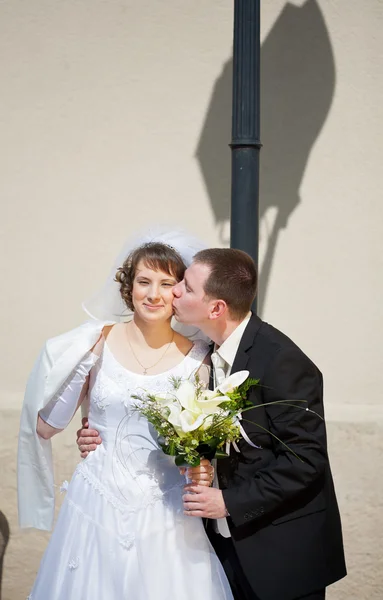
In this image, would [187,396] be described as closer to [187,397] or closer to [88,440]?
[187,397]

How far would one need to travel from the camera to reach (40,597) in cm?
366

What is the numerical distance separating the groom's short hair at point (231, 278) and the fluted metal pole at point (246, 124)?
0.90 feet

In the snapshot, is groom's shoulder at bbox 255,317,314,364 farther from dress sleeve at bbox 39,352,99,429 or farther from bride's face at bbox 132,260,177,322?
dress sleeve at bbox 39,352,99,429

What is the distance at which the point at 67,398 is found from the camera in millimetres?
3814

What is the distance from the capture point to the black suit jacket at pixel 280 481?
3408 millimetres

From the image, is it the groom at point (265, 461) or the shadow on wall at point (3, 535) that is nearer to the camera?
the groom at point (265, 461)

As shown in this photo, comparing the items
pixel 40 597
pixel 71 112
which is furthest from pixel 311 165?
pixel 40 597

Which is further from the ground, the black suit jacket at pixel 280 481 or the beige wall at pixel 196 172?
the beige wall at pixel 196 172

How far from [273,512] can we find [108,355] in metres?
0.97

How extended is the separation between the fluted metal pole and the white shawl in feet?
2.44

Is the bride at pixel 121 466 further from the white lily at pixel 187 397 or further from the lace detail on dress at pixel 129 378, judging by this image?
the white lily at pixel 187 397

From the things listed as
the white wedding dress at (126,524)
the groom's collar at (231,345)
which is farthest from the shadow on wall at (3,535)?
the groom's collar at (231,345)

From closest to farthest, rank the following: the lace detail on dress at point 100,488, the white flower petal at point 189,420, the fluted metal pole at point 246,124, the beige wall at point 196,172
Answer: the white flower petal at point 189,420 < the lace detail on dress at point 100,488 < the fluted metal pole at point 246,124 < the beige wall at point 196,172

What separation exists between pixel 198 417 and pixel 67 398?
80 cm
